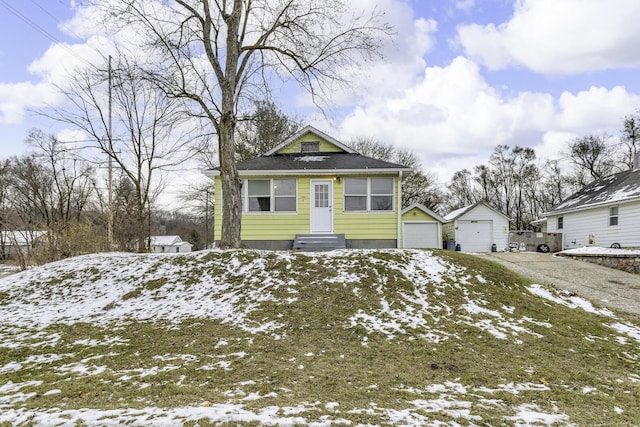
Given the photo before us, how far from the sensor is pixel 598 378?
12.8 ft

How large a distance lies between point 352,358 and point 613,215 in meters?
18.0

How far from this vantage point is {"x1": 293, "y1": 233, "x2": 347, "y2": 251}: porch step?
12.4m

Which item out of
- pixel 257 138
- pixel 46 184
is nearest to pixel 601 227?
pixel 257 138

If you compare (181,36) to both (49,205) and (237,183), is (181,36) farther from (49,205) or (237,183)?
(49,205)

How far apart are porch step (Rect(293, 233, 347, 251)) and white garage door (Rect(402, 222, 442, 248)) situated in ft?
18.5

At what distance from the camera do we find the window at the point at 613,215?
16234mm

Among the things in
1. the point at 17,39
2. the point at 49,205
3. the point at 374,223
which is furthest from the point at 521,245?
the point at 49,205

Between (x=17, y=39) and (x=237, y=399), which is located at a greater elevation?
(x=17, y=39)

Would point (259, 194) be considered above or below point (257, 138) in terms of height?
below

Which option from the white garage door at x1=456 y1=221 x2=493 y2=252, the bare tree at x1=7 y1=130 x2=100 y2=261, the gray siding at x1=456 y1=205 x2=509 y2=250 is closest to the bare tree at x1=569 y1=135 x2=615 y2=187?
the gray siding at x1=456 y1=205 x2=509 y2=250

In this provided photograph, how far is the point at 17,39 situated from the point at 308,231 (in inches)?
450

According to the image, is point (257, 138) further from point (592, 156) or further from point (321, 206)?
point (592, 156)

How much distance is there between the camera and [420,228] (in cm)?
1733

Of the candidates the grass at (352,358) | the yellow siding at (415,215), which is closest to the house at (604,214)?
the yellow siding at (415,215)
